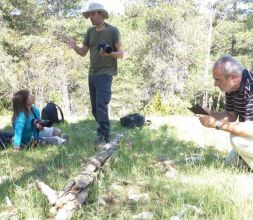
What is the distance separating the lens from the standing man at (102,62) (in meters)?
5.73

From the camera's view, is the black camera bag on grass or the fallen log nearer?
the fallen log

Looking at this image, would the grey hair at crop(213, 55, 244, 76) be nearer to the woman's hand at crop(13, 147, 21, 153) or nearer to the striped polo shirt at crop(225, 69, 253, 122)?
the striped polo shirt at crop(225, 69, 253, 122)

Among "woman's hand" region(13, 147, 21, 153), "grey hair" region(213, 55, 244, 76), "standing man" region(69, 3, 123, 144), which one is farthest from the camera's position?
"standing man" region(69, 3, 123, 144)

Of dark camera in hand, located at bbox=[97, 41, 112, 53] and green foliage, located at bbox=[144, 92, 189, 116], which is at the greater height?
dark camera in hand, located at bbox=[97, 41, 112, 53]

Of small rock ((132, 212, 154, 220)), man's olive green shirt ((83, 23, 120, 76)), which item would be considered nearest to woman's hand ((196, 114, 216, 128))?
small rock ((132, 212, 154, 220))

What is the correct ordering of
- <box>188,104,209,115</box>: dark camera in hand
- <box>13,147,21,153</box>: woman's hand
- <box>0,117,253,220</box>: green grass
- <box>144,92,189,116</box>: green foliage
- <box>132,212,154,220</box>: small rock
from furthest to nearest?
<box>144,92,189,116</box>: green foliage < <box>13,147,21,153</box>: woman's hand < <box>188,104,209,115</box>: dark camera in hand < <box>0,117,253,220</box>: green grass < <box>132,212,154,220</box>: small rock

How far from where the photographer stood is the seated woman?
575cm

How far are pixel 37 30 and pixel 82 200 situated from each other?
83.0ft

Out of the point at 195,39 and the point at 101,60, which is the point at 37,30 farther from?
the point at 101,60

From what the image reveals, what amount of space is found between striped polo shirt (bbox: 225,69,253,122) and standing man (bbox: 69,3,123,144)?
2.09 m

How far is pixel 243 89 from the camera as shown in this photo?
12.3 ft

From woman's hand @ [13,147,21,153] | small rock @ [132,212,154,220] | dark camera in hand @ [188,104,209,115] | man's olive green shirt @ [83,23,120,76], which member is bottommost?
woman's hand @ [13,147,21,153]

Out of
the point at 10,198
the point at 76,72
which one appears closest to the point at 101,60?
the point at 10,198

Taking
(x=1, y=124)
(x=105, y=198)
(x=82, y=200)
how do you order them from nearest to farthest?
(x=82, y=200) < (x=105, y=198) < (x=1, y=124)
